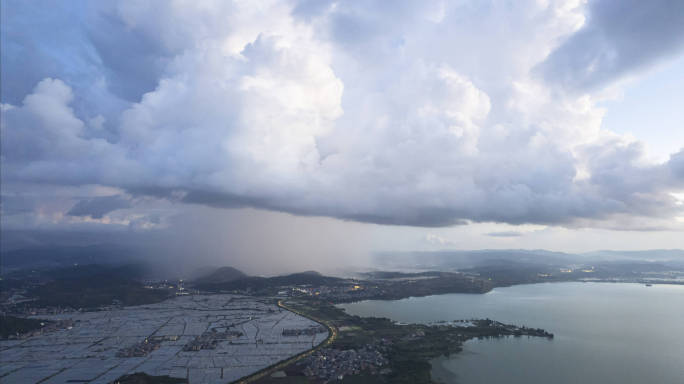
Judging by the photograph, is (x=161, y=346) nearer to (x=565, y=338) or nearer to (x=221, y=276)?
(x=565, y=338)

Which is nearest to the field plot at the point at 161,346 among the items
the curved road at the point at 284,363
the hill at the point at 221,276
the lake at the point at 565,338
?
the curved road at the point at 284,363

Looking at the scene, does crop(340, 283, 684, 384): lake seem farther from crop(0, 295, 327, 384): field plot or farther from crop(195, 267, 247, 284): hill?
crop(195, 267, 247, 284): hill

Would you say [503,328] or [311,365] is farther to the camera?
[503,328]

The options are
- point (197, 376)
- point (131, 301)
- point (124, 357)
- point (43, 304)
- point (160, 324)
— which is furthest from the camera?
point (131, 301)

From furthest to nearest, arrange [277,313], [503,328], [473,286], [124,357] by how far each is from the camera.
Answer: [473,286], [277,313], [503,328], [124,357]

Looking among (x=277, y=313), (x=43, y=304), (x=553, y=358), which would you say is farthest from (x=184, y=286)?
(x=553, y=358)

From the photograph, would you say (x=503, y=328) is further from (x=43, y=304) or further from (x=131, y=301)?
(x=43, y=304)
